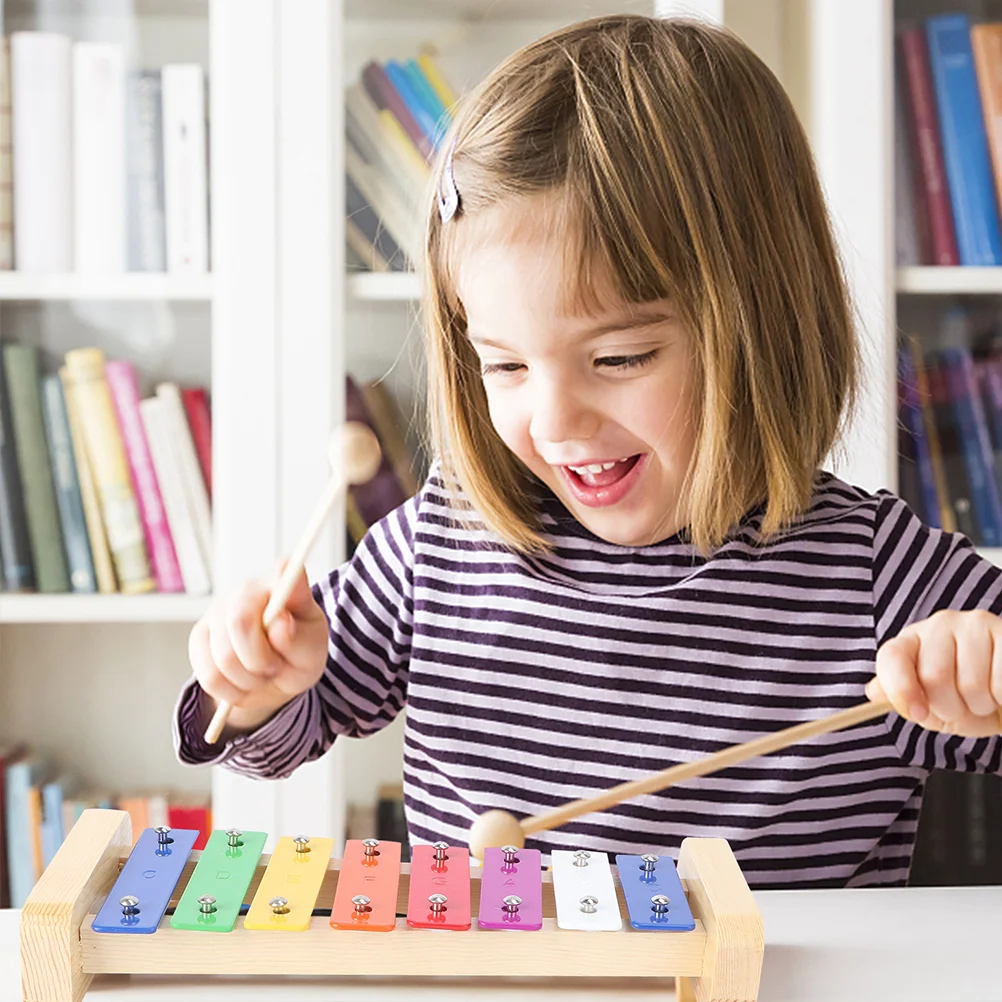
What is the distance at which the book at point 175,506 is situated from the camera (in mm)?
1466

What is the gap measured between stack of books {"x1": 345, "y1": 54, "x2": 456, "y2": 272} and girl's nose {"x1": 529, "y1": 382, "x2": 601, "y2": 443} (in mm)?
723

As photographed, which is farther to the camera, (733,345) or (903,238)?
(903,238)

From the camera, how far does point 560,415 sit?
28.7 inches

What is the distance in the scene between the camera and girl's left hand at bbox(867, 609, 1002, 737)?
2.06 feet

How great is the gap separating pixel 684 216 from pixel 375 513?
0.78m

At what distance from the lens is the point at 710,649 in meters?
0.88

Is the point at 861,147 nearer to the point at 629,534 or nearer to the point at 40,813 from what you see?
the point at 629,534

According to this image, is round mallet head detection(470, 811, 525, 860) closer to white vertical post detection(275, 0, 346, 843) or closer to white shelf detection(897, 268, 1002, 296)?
white vertical post detection(275, 0, 346, 843)

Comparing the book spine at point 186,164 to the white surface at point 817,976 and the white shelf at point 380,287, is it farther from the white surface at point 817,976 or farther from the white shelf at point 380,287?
the white surface at point 817,976

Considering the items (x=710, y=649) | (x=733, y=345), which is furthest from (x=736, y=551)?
(x=733, y=345)

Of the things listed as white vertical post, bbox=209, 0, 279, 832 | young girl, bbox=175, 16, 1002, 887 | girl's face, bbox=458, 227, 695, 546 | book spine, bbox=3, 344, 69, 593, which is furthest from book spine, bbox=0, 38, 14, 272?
girl's face, bbox=458, 227, 695, 546

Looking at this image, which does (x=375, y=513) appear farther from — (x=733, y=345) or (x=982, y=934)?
(x=982, y=934)

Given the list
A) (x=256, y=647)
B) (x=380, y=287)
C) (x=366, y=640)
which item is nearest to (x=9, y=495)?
(x=380, y=287)

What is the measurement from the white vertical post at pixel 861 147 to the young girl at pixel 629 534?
0.52 metres
